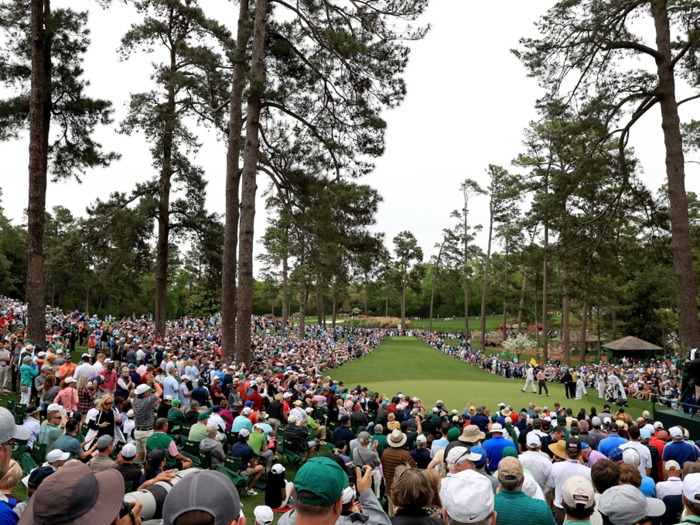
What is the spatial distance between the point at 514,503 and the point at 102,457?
4.50 metres

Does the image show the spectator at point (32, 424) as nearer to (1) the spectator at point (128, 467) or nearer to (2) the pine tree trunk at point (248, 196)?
(1) the spectator at point (128, 467)

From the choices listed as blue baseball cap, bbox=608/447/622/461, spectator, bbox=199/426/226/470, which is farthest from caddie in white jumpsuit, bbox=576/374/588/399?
spectator, bbox=199/426/226/470

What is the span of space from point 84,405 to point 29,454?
2639 millimetres

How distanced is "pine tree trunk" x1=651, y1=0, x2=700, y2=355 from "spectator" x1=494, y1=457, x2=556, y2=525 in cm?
1242

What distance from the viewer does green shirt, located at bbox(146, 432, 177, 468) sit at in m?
6.80

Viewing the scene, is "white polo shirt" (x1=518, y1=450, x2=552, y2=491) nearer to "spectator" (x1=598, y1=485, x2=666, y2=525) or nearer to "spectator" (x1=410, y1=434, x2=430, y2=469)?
"spectator" (x1=410, y1=434, x2=430, y2=469)

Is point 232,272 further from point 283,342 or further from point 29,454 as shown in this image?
point 283,342

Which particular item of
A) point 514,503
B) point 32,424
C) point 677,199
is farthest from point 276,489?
point 677,199

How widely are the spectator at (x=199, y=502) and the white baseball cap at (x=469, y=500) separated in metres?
1.42

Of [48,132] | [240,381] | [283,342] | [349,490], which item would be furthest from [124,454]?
[283,342]

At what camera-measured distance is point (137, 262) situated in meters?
23.5

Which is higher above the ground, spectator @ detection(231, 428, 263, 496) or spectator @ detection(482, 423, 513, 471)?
spectator @ detection(482, 423, 513, 471)

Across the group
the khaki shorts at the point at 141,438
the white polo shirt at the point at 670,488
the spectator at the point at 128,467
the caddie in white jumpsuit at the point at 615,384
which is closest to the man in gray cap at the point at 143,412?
the khaki shorts at the point at 141,438

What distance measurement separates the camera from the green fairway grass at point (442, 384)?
62.4 feet
